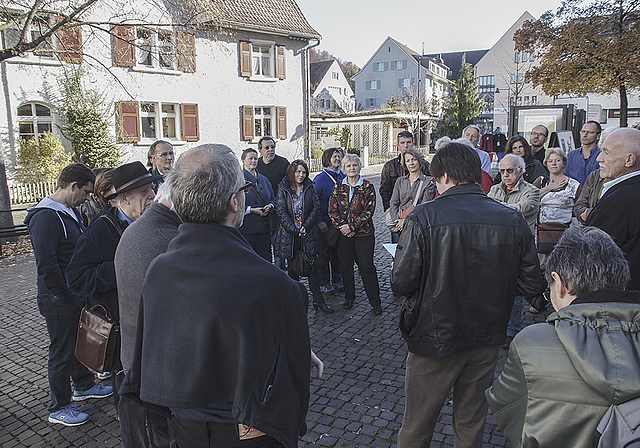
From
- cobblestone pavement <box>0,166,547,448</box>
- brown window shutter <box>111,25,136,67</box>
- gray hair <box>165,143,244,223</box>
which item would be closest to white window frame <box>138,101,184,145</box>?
brown window shutter <box>111,25,136,67</box>

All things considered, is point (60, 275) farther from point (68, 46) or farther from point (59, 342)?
point (68, 46)

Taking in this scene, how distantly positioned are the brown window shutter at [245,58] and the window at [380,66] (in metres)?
42.4

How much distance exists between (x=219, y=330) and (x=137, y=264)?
2.81ft

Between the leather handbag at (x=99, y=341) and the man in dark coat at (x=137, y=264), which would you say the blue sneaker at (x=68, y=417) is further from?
the man in dark coat at (x=137, y=264)

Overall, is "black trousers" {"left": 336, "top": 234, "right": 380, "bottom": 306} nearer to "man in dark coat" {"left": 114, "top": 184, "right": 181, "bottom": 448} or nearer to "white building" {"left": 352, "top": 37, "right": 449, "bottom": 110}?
"man in dark coat" {"left": 114, "top": 184, "right": 181, "bottom": 448}

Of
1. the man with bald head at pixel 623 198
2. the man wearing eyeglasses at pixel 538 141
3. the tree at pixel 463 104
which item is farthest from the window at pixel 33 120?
the tree at pixel 463 104

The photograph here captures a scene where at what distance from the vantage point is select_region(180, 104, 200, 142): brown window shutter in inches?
812

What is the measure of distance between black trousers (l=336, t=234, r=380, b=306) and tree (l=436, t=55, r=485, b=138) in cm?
4385

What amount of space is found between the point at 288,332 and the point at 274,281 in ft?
0.70

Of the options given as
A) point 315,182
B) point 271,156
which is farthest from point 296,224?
point 271,156

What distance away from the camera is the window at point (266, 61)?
2286cm

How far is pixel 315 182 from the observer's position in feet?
21.3

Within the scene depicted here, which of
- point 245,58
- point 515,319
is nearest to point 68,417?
point 515,319

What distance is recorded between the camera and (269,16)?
2308 cm
